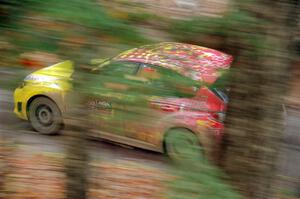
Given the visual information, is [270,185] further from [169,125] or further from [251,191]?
[169,125]

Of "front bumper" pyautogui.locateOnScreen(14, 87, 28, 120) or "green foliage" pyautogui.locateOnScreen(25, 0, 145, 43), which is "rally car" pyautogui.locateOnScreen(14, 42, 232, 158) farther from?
"green foliage" pyautogui.locateOnScreen(25, 0, 145, 43)

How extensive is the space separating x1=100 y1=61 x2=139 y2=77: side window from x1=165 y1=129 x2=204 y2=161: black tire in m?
0.44

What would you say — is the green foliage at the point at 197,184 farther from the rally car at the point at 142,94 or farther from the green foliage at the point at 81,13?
the green foliage at the point at 81,13

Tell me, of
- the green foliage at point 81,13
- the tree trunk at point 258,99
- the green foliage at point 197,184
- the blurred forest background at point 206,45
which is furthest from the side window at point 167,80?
the tree trunk at point 258,99

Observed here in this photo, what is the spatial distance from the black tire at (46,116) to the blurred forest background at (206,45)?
0.50 feet

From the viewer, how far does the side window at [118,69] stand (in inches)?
62.6

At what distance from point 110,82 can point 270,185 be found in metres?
1.56

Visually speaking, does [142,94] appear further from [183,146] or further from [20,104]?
[20,104]

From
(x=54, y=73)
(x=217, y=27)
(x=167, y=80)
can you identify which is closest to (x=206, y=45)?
(x=217, y=27)

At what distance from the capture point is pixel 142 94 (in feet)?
5.45

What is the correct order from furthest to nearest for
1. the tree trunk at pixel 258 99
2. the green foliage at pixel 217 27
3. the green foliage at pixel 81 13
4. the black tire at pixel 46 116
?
the tree trunk at pixel 258 99
the green foliage at pixel 217 27
the black tire at pixel 46 116
the green foliage at pixel 81 13

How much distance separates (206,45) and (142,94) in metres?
0.50

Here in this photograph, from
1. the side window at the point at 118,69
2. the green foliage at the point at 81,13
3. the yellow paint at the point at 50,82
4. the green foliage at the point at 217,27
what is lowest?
the yellow paint at the point at 50,82

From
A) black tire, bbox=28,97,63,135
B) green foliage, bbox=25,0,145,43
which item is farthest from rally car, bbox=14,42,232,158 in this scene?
green foliage, bbox=25,0,145,43
